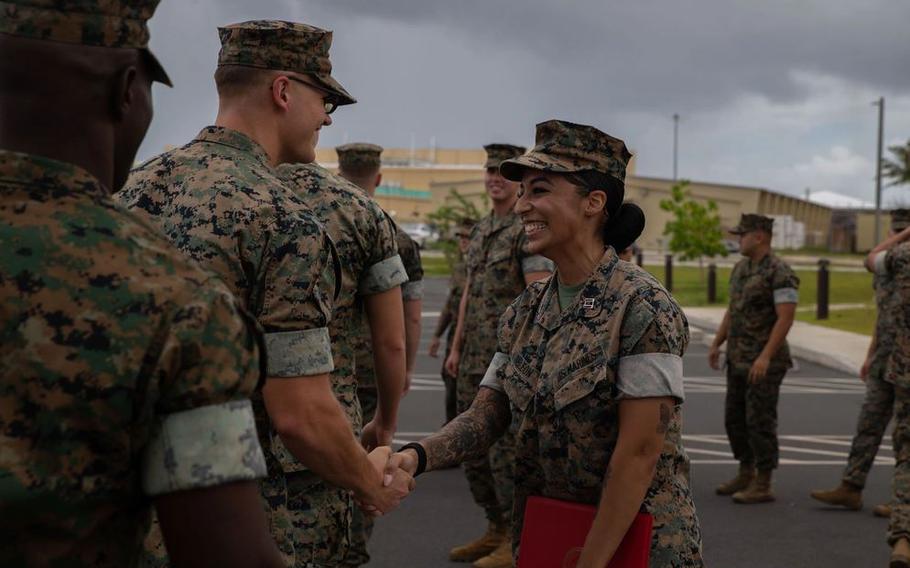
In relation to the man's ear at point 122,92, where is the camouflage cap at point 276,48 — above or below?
above

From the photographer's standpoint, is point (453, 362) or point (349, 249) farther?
point (453, 362)

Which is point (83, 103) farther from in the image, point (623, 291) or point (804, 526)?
point (804, 526)

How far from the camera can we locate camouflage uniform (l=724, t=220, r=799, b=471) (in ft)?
29.4

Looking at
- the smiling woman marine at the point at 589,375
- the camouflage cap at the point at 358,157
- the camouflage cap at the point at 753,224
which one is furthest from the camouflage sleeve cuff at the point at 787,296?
the smiling woman marine at the point at 589,375

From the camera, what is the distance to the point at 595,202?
3590 mm

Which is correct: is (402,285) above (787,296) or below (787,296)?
above

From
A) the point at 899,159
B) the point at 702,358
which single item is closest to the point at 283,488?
the point at 702,358

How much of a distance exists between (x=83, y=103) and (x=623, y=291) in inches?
75.7

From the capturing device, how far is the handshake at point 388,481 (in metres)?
3.24

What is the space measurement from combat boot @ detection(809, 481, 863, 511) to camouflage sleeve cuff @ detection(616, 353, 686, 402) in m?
5.79

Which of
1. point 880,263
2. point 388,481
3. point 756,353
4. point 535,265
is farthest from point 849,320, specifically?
point 388,481

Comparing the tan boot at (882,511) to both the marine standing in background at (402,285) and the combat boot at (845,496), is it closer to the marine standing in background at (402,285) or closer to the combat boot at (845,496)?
the combat boot at (845,496)

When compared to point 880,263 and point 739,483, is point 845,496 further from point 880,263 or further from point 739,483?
point 880,263

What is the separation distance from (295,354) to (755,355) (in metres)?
6.88
